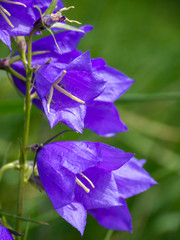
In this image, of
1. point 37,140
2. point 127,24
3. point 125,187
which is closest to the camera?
point 125,187

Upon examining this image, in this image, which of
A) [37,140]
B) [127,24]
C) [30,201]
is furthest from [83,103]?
[127,24]

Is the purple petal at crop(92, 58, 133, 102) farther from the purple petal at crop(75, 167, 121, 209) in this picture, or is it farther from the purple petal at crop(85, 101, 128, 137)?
the purple petal at crop(75, 167, 121, 209)

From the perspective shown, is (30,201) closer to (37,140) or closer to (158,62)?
(37,140)

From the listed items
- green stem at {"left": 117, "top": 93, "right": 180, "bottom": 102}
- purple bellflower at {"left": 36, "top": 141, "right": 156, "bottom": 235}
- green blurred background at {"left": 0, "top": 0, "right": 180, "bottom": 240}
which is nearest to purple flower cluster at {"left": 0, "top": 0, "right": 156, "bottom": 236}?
purple bellflower at {"left": 36, "top": 141, "right": 156, "bottom": 235}

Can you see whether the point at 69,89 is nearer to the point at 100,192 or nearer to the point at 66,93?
the point at 66,93

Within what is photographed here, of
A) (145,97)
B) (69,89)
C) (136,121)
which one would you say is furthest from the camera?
(136,121)

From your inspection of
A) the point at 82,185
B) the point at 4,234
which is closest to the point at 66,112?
the point at 82,185

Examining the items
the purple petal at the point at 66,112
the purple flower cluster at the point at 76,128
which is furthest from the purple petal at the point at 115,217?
the purple petal at the point at 66,112
